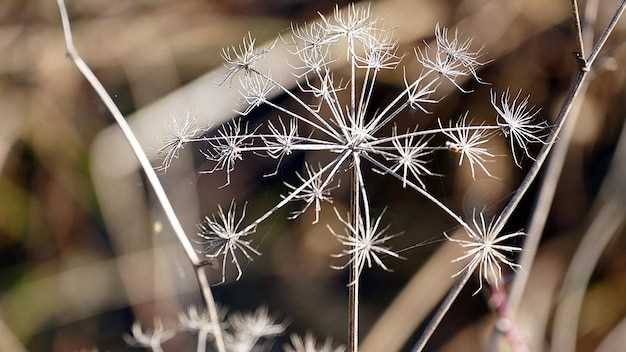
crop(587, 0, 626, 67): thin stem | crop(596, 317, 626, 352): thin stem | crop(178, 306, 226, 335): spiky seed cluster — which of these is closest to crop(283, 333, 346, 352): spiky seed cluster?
crop(178, 306, 226, 335): spiky seed cluster

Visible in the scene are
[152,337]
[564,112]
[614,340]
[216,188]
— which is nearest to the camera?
[564,112]

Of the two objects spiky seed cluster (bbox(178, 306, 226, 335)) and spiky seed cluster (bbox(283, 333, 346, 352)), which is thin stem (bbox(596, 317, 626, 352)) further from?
spiky seed cluster (bbox(178, 306, 226, 335))

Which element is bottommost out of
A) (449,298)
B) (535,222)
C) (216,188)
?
(449,298)

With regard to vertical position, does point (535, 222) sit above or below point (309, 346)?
above

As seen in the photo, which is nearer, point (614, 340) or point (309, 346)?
point (309, 346)

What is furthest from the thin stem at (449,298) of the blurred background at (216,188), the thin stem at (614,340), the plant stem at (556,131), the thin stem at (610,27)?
the thin stem at (614,340)

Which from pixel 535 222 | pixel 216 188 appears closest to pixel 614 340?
pixel 535 222

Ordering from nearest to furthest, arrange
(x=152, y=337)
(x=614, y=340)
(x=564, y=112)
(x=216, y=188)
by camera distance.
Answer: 1. (x=564, y=112)
2. (x=152, y=337)
3. (x=614, y=340)
4. (x=216, y=188)

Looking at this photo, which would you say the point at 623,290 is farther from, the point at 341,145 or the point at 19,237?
the point at 19,237

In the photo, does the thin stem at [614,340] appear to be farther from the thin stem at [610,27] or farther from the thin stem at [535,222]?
the thin stem at [610,27]

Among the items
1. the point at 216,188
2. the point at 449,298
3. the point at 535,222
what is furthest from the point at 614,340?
the point at 449,298

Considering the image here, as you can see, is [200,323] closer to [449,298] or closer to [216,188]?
[449,298]
